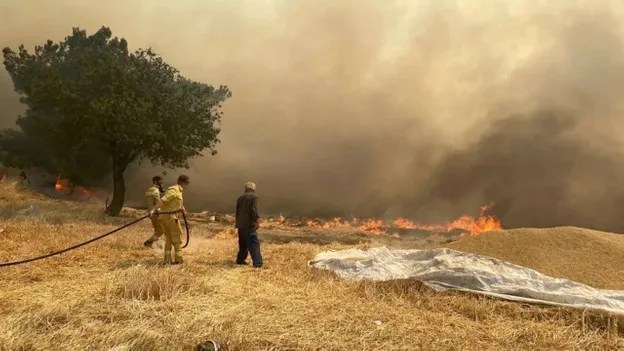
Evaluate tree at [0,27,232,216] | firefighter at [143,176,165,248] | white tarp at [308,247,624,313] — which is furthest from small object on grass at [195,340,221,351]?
tree at [0,27,232,216]

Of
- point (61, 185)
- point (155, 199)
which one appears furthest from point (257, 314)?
point (61, 185)

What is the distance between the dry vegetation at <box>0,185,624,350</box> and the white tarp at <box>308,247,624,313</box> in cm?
30

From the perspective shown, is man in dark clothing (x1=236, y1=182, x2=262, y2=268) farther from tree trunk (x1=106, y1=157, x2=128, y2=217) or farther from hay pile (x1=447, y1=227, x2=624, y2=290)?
tree trunk (x1=106, y1=157, x2=128, y2=217)

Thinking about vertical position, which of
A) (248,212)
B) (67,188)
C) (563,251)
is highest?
(67,188)

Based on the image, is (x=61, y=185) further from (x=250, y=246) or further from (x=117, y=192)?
(x=250, y=246)

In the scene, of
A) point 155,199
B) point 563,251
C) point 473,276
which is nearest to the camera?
point 473,276

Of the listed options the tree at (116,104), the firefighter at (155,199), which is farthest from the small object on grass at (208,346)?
the tree at (116,104)

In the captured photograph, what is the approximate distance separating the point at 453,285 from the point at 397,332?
294cm

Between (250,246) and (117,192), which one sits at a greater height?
(117,192)

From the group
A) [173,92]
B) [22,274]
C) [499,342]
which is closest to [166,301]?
[22,274]

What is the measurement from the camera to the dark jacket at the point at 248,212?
36.2 feet

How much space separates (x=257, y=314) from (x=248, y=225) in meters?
4.62

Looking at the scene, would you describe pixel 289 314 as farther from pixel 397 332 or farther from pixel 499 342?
pixel 499 342

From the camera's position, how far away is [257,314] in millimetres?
6516
